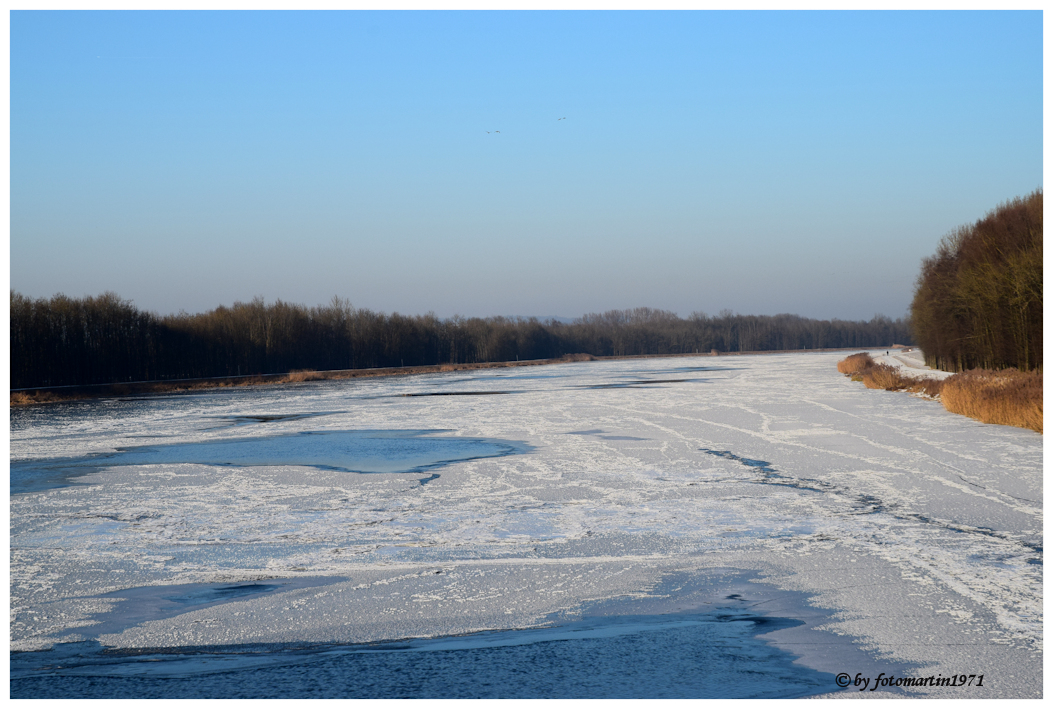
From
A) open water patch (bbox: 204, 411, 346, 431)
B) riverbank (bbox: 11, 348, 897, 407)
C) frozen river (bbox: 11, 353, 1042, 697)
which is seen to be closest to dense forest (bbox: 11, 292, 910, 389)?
riverbank (bbox: 11, 348, 897, 407)

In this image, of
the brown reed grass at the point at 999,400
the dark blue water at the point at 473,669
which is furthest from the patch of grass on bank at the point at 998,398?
the dark blue water at the point at 473,669

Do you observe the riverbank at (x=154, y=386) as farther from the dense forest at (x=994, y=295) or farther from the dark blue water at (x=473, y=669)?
the dense forest at (x=994, y=295)

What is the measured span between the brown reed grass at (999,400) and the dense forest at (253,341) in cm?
4542

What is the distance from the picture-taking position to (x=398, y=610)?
17.1 feet

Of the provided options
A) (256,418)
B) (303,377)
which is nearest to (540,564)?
(256,418)

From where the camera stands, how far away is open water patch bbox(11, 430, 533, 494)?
11.8 metres

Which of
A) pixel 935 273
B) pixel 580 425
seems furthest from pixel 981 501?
pixel 935 273

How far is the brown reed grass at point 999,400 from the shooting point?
14.8 meters

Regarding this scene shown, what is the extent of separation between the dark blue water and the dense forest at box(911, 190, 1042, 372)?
24386 millimetres

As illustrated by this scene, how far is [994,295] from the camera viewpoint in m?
27.3

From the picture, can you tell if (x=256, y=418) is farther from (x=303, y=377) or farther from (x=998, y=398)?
(x=303, y=377)

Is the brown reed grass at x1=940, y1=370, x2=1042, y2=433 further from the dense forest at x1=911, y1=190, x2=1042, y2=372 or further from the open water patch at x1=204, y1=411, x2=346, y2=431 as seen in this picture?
the open water patch at x1=204, y1=411, x2=346, y2=431

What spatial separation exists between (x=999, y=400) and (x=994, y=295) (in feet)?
43.7
